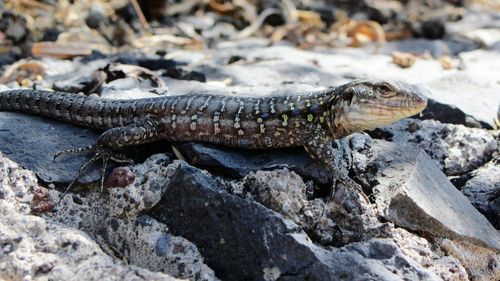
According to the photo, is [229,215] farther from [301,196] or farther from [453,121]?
[453,121]

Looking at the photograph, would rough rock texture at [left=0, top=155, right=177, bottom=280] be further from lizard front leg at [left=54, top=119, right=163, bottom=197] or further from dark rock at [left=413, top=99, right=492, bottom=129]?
dark rock at [left=413, top=99, right=492, bottom=129]

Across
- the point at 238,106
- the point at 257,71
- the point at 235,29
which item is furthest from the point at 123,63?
the point at 235,29

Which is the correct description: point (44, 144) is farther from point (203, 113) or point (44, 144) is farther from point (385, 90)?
point (385, 90)

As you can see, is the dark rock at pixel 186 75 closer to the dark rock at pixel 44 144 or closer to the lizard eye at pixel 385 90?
the dark rock at pixel 44 144

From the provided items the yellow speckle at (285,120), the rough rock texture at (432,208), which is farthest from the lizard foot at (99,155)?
the rough rock texture at (432,208)

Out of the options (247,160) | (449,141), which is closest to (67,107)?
(247,160)

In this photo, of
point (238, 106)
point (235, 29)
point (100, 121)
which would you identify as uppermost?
point (238, 106)
